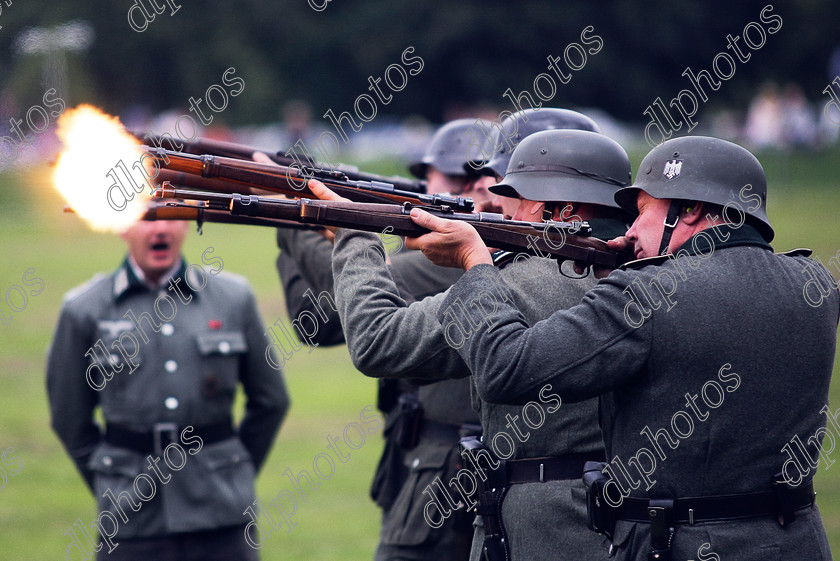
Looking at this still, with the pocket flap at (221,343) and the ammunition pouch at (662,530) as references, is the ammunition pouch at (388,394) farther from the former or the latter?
the ammunition pouch at (662,530)

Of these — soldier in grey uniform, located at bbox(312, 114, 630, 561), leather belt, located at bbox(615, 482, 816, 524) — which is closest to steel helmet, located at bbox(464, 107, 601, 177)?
soldier in grey uniform, located at bbox(312, 114, 630, 561)

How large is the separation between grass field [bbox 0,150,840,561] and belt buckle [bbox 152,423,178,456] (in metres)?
2.88

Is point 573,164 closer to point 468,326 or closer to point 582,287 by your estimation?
point 582,287

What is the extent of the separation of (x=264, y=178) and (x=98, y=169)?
896 millimetres

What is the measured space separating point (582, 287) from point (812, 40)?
49.8 m

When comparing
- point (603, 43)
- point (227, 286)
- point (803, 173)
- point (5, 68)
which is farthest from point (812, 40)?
point (227, 286)

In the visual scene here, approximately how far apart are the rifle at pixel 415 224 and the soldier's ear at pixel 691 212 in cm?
29

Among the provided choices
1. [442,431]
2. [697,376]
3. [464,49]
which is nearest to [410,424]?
[442,431]

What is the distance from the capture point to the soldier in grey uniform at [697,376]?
129 inches

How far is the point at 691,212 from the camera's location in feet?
11.9

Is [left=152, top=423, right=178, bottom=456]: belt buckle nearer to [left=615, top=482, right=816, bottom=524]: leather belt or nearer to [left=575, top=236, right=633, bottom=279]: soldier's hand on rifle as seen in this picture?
[left=575, top=236, right=633, bottom=279]: soldier's hand on rifle

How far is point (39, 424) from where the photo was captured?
12758 millimetres

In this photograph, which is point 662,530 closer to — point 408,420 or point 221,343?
point 408,420

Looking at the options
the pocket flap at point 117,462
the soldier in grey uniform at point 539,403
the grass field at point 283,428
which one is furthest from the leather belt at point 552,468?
the grass field at point 283,428
